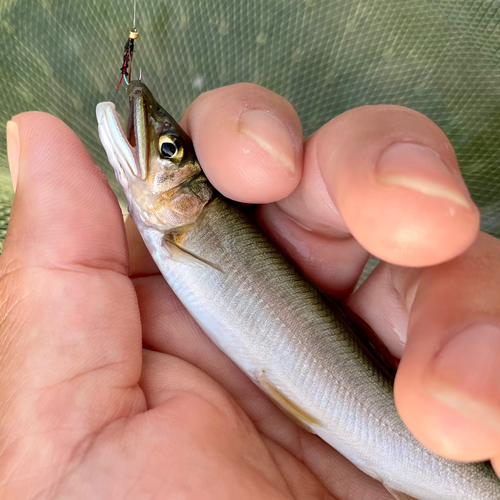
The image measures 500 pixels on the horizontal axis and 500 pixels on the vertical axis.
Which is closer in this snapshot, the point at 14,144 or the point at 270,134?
the point at 270,134

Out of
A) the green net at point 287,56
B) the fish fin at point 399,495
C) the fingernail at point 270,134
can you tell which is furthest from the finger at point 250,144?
the fish fin at point 399,495

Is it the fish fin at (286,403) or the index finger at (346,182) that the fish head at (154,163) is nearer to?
the index finger at (346,182)

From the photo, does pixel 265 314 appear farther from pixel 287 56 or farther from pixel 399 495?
pixel 287 56

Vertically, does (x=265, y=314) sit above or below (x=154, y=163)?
below

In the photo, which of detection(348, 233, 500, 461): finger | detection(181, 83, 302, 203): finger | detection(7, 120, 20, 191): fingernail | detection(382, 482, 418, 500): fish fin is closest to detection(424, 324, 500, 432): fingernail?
detection(348, 233, 500, 461): finger

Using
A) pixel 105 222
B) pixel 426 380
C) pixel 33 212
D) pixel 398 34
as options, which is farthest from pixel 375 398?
pixel 398 34

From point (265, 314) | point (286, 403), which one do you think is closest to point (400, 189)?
point (265, 314)
